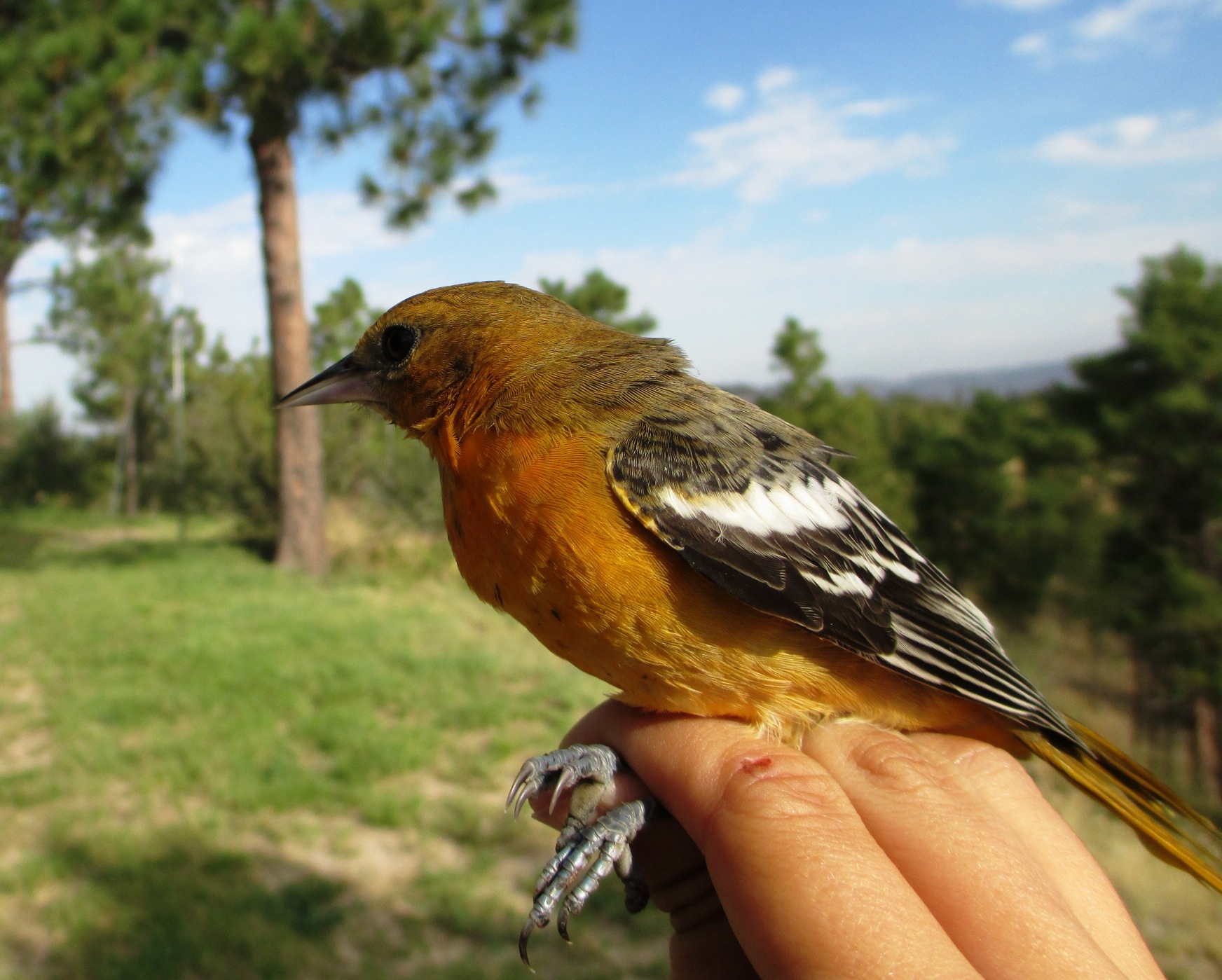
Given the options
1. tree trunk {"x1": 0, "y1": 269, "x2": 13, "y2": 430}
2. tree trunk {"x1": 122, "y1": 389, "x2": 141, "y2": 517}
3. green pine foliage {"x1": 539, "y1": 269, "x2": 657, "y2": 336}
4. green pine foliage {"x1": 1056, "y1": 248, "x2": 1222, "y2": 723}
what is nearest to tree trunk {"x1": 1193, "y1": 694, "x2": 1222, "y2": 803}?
green pine foliage {"x1": 1056, "y1": 248, "x2": 1222, "y2": 723}

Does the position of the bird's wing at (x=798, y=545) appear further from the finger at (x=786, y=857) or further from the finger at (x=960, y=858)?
the finger at (x=786, y=857)

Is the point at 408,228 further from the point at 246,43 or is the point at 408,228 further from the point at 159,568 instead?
Answer: the point at 159,568

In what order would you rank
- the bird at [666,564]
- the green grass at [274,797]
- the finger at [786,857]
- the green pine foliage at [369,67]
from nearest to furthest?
1. the finger at [786,857]
2. the bird at [666,564]
3. the green grass at [274,797]
4. the green pine foliage at [369,67]

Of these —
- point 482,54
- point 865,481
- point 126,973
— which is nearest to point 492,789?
point 126,973

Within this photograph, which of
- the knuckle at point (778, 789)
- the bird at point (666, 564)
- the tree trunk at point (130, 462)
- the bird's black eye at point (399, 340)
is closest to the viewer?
the knuckle at point (778, 789)

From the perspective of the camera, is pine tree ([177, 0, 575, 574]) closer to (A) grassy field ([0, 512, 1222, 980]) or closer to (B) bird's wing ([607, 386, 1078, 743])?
(A) grassy field ([0, 512, 1222, 980])

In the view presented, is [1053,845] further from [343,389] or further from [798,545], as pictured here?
[343,389]

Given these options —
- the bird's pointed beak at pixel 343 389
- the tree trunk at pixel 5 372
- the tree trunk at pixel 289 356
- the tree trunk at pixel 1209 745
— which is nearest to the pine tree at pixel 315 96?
the tree trunk at pixel 289 356

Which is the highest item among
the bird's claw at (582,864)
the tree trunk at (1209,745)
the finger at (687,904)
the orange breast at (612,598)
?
the orange breast at (612,598)
